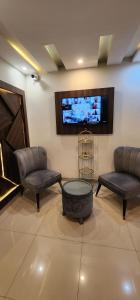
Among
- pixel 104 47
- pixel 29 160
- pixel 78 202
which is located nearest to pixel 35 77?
pixel 104 47

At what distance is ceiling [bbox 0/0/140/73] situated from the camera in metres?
1.33

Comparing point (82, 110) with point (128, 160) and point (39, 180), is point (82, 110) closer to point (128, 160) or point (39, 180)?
point (128, 160)

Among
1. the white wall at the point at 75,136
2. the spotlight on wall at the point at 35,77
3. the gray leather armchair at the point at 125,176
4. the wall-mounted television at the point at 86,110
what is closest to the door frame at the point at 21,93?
the white wall at the point at 75,136

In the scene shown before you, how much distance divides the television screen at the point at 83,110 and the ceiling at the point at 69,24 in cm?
78

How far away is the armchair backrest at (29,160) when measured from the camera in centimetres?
256

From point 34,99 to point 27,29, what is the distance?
5.16ft

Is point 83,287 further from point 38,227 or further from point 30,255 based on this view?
point 38,227

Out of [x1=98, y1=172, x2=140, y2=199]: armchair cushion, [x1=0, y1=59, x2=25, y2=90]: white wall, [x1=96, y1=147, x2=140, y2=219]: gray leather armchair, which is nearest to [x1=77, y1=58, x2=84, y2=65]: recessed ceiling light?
[x1=0, y1=59, x2=25, y2=90]: white wall

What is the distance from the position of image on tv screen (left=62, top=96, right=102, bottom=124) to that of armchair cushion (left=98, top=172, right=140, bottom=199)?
3.68ft

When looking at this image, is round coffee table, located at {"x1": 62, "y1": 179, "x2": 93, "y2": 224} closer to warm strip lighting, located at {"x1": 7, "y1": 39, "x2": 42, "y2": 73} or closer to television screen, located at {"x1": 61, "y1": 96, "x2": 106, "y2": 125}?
television screen, located at {"x1": 61, "y1": 96, "x2": 106, "y2": 125}

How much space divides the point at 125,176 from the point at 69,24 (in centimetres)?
223

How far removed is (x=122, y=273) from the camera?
4.50 feet

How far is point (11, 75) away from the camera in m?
2.64

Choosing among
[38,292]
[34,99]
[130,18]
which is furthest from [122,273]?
[34,99]
